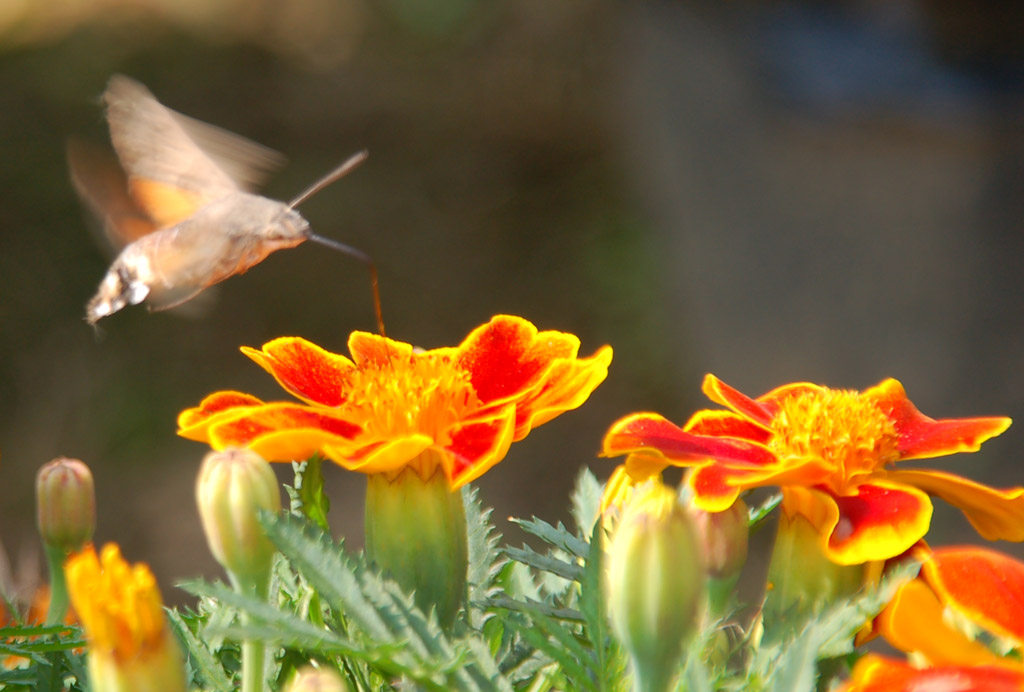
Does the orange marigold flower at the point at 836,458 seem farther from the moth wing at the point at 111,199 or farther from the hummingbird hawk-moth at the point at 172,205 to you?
the moth wing at the point at 111,199

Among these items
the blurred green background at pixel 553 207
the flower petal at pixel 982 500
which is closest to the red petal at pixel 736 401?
the flower petal at pixel 982 500

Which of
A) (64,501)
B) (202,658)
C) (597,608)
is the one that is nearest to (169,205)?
(64,501)

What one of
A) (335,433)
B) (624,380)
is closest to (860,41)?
(624,380)

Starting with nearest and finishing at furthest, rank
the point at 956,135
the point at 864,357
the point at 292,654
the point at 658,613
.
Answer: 1. the point at 658,613
2. the point at 292,654
3. the point at 956,135
4. the point at 864,357

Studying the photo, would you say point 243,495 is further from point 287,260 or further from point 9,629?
point 287,260

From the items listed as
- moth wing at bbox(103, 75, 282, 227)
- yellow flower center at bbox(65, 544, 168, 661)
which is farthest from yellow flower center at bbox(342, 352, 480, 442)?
moth wing at bbox(103, 75, 282, 227)

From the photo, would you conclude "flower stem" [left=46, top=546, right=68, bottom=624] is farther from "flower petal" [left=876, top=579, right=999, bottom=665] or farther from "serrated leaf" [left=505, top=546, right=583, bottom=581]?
"flower petal" [left=876, top=579, right=999, bottom=665]
